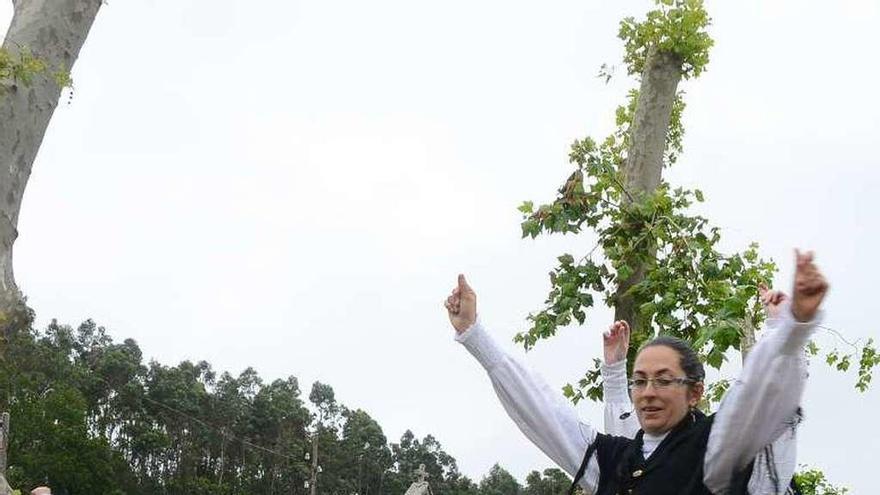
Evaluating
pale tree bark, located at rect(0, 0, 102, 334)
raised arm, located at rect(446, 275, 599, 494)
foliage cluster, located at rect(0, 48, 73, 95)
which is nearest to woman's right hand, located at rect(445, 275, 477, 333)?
raised arm, located at rect(446, 275, 599, 494)

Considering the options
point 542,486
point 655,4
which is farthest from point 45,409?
point 655,4

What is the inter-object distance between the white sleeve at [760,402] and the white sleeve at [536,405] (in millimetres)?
394

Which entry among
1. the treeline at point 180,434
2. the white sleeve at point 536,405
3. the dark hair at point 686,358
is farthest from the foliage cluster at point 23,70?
the treeline at point 180,434

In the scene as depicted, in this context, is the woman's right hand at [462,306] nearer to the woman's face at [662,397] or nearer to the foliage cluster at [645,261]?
the woman's face at [662,397]

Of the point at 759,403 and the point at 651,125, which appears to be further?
the point at 651,125

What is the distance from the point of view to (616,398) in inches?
118

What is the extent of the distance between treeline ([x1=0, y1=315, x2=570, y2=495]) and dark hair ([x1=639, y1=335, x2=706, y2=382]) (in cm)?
4966

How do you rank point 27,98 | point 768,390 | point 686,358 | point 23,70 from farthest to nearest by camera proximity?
→ point 27,98, point 23,70, point 686,358, point 768,390

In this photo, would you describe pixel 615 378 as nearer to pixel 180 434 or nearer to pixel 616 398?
pixel 616 398

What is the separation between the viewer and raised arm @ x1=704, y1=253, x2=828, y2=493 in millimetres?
2033

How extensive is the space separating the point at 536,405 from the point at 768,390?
60 centimetres

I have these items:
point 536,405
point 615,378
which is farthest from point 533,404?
point 615,378

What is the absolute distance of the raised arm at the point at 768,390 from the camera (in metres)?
2.03

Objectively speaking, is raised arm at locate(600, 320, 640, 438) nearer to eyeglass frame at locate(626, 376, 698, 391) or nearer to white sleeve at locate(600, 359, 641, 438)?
white sleeve at locate(600, 359, 641, 438)
